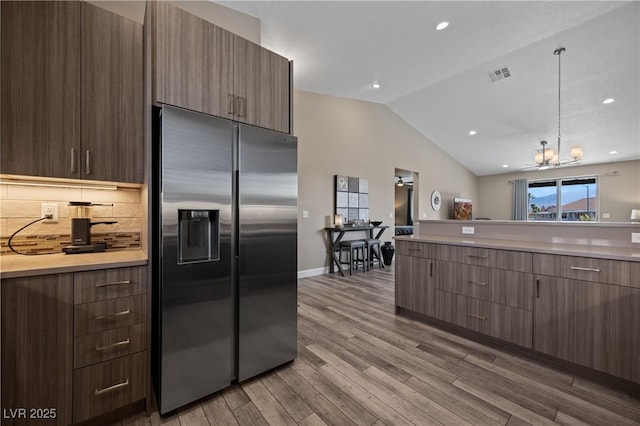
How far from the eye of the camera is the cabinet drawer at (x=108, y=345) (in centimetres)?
133

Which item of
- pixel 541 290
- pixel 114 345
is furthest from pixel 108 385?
pixel 541 290

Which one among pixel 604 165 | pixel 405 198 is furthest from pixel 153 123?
pixel 604 165

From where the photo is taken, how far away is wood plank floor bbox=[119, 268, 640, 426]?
1.49 meters

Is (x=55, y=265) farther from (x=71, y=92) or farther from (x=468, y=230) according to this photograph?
(x=468, y=230)

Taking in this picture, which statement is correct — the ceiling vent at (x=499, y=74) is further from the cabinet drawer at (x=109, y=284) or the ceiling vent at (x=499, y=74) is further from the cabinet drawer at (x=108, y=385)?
the cabinet drawer at (x=108, y=385)

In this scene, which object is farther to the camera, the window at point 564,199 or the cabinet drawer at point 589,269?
the window at point 564,199

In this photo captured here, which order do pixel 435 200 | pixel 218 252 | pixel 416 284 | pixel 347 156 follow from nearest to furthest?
pixel 218 252
pixel 416 284
pixel 347 156
pixel 435 200

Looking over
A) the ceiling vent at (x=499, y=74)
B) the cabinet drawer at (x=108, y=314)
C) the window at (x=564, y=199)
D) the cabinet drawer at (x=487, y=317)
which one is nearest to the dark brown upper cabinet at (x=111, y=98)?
the cabinet drawer at (x=108, y=314)

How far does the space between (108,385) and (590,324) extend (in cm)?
302

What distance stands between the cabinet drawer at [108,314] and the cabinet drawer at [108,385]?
19cm

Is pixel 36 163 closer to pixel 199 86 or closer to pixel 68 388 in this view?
pixel 199 86

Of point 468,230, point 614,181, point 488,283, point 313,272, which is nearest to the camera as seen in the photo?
point 488,283

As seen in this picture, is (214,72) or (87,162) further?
(214,72)

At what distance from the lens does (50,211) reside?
175 cm
